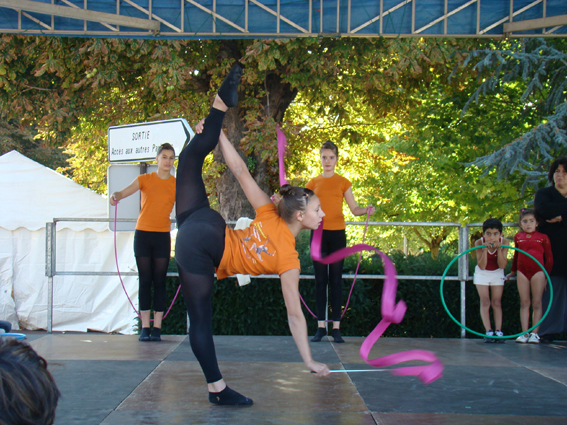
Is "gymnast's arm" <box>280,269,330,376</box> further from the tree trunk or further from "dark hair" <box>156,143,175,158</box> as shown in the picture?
the tree trunk

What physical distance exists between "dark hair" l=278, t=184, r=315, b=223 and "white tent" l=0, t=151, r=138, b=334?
19.8 feet

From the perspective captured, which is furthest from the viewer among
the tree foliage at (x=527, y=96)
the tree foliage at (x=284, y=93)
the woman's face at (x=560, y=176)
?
the tree foliage at (x=284, y=93)

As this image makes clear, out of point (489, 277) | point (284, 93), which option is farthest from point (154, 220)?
point (284, 93)

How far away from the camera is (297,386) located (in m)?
3.92

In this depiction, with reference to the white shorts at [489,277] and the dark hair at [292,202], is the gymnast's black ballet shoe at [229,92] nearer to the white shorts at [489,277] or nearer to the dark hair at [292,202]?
the dark hair at [292,202]

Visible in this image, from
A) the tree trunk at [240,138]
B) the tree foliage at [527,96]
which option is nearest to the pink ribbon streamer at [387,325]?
the tree foliage at [527,96]

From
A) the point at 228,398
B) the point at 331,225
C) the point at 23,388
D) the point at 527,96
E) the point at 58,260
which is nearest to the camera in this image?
the point at 23,388

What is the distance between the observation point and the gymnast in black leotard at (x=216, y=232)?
124 inches

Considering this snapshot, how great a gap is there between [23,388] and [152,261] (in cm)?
460

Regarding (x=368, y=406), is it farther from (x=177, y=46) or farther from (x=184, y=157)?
(x=177, y=46)

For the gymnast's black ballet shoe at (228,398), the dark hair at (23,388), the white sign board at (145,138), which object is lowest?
the gymnast's black ballet shoe at (228,398)

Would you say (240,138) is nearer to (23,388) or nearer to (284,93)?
(284,93)

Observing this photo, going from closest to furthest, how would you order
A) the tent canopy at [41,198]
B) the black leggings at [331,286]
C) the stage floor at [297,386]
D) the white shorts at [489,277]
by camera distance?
the stage floor at [297,386]
the black leggings at [331,286]
the white shorts at [489,277]
the tent canopy at [41,198]

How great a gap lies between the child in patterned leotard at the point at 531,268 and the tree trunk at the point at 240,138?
5.77m
